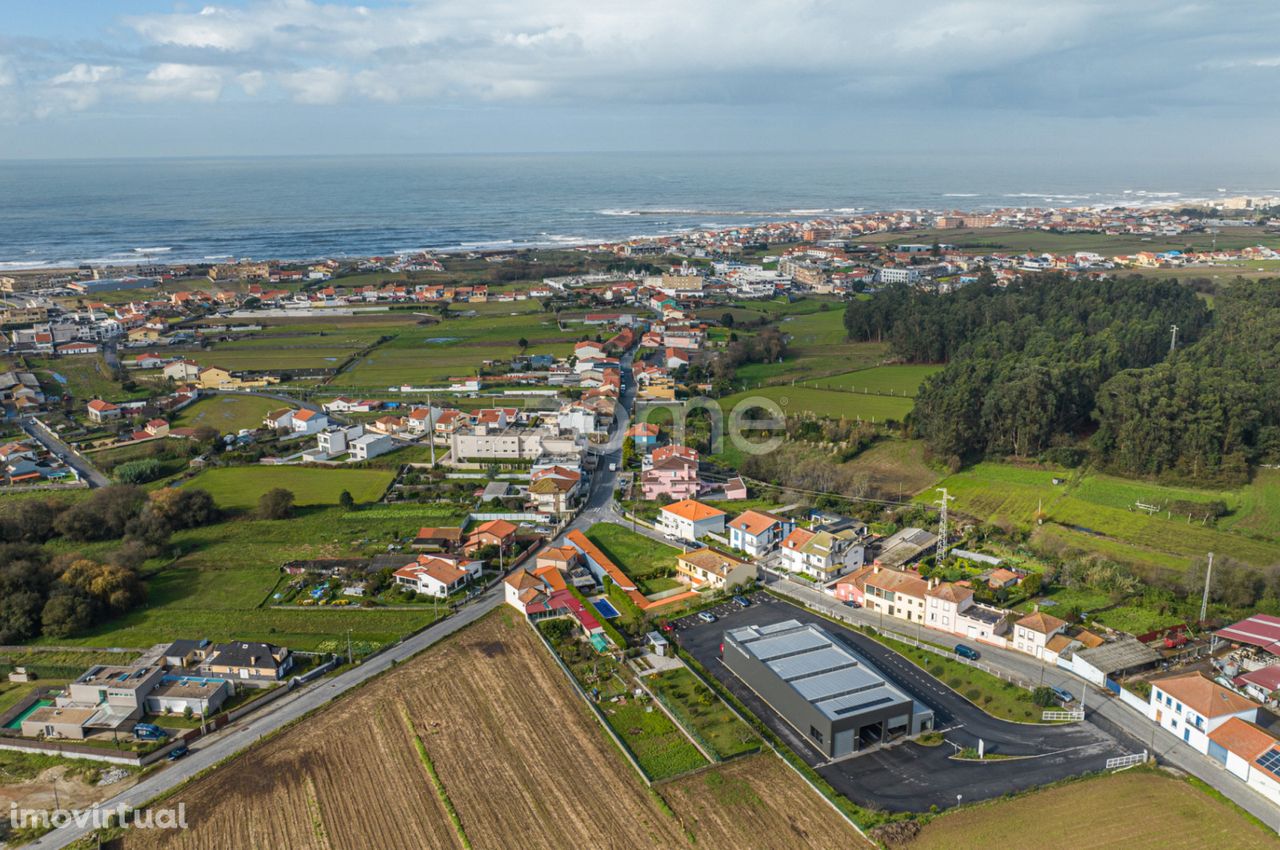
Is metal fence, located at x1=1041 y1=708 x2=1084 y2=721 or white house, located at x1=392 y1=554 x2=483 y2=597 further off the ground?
white house, located at x1=392 y1=554 x2=483 y2=597

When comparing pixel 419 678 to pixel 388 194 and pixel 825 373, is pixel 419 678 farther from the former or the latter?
pixel 388 194

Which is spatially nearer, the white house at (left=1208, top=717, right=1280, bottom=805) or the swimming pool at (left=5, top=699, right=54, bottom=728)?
the white house at (left=1208, top=717, right=1280, bottom=805)

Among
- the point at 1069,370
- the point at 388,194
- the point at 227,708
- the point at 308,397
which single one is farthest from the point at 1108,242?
the point at 388,194

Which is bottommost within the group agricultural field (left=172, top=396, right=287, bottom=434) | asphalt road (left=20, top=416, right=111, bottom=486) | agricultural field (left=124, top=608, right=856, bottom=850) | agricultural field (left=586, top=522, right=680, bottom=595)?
agricultural field (left=124, top=608, right=856, bottom=850)

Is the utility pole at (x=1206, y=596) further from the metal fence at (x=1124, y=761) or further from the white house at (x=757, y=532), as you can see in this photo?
the white house at (x=757, y=532)

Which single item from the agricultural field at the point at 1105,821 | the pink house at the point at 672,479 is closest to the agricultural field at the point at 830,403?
the pink house at the point at 672,479

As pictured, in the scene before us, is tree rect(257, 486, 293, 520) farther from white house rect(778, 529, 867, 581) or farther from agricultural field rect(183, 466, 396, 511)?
white house rect(778, 529, 867, 581)

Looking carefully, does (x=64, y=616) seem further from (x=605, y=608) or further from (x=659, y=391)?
(x=659, y=391)

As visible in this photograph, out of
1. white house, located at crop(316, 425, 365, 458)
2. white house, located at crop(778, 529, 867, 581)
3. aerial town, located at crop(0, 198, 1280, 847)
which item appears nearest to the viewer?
aerial town, located at crop(0, 198, 1280, 847)

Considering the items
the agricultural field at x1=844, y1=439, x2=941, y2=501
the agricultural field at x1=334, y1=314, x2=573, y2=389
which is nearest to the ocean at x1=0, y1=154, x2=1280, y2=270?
the agricultural field at x1=334, y1=314, x2=573, y2=389
